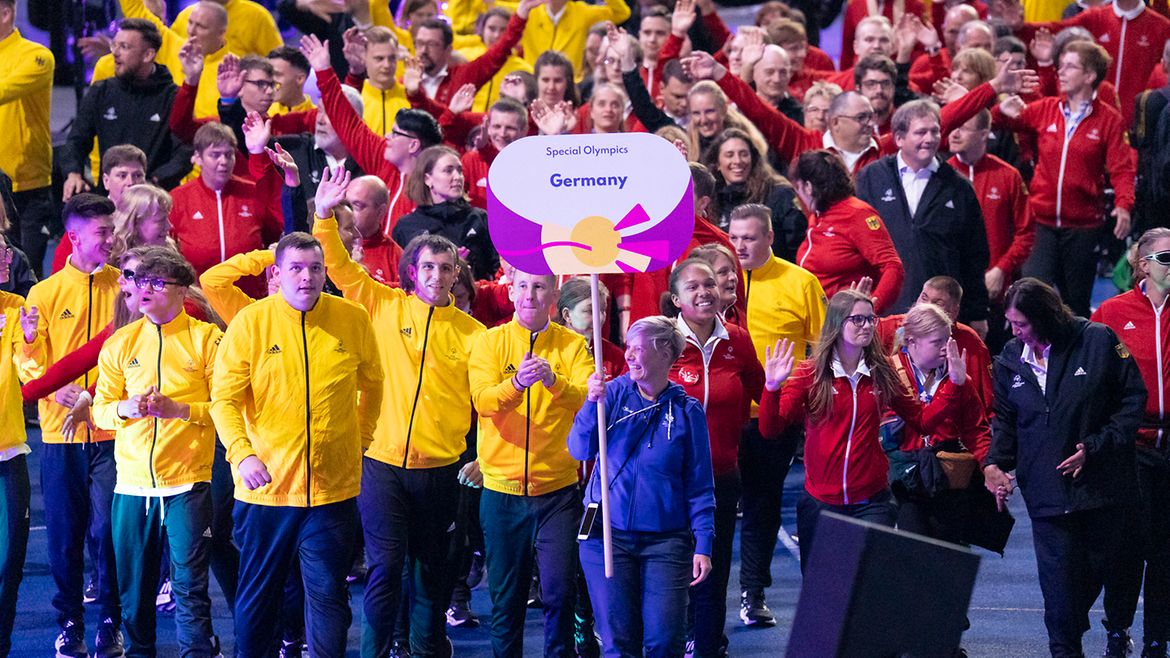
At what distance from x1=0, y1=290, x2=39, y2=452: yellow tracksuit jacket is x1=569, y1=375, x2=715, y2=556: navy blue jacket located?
2414 millimetres

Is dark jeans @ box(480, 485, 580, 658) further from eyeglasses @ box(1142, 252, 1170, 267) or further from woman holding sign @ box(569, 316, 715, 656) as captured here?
eyeglasses @ box(1142, 252, 1170, 267)

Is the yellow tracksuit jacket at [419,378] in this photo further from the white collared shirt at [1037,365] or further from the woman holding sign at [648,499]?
the white collared shirt at [1037,365]

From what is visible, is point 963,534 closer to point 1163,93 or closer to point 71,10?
point 1163,93

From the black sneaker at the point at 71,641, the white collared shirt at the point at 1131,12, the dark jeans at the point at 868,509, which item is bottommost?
the black sneaker at the point at 71,641

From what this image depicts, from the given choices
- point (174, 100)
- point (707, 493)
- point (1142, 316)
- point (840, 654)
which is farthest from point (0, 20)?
point (840, 654)

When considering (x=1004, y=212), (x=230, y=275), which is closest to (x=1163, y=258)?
(x=1004, y=212)

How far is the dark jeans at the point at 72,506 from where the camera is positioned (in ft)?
24.9

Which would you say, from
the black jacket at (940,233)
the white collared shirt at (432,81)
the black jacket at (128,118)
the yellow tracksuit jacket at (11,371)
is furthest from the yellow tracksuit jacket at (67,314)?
the white collared shirt at (432,81)

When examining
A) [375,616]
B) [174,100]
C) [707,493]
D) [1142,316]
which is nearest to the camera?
[707,493]

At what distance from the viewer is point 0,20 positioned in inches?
429

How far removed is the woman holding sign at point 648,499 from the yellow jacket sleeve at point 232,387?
125 centimetres

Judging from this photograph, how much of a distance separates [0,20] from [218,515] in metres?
4.90

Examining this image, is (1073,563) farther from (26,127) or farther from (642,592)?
(26,127)

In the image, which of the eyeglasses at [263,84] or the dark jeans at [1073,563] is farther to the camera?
the eyeglasses at [263,84]
